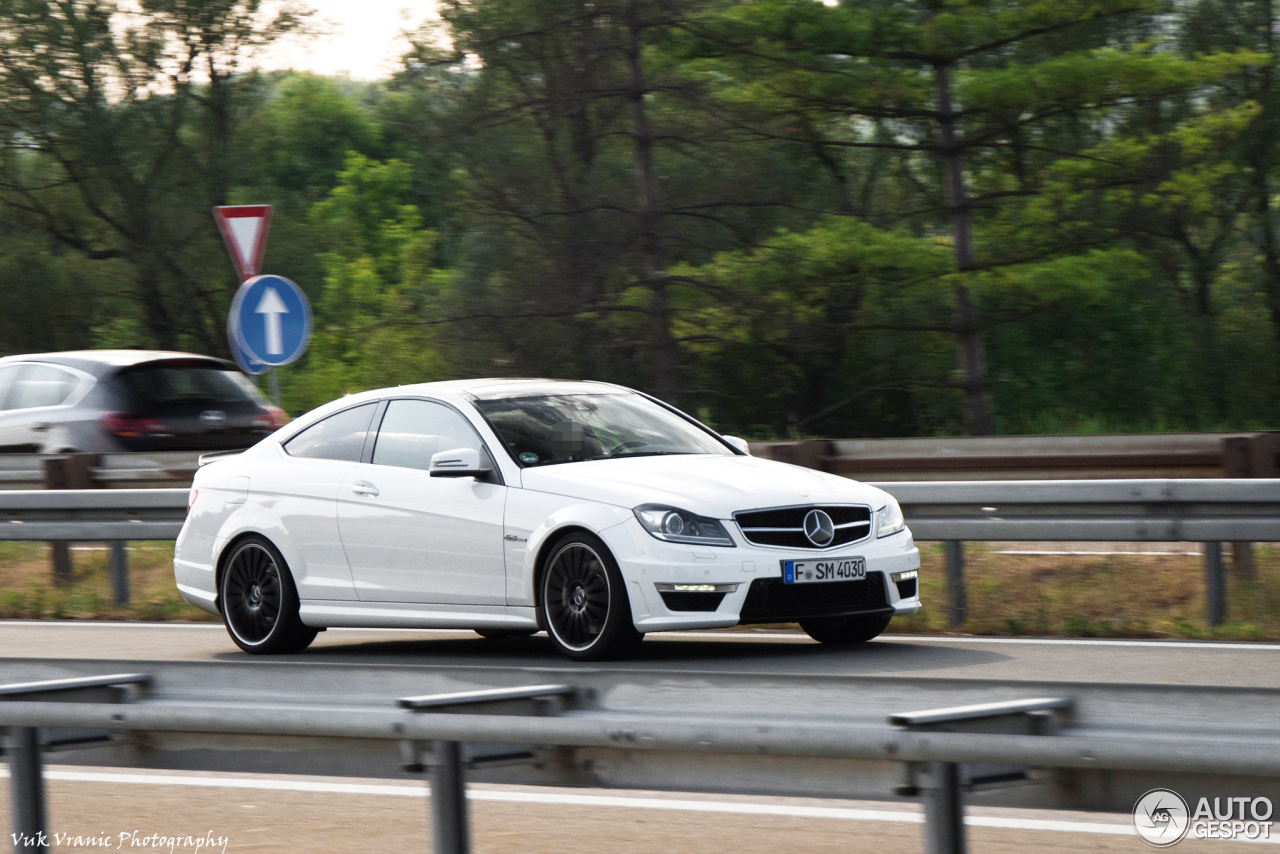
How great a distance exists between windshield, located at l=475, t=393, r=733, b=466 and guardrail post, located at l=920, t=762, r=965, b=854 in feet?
20.0

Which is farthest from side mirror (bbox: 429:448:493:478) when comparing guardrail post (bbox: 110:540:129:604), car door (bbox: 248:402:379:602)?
guardrail post (bbox: 110:540:129:604)

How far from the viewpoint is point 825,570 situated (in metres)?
8.53

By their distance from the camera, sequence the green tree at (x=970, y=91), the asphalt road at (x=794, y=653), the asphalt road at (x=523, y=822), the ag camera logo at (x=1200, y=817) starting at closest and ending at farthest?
the ag camera logo at (x=1200, y=817), the asphalt road at (x=523, y=822), the asphalt road at (x=794, y=653), the green tree at (x=970, y=91)

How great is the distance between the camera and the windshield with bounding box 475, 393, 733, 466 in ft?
30.4

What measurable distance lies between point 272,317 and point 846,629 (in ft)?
23.0

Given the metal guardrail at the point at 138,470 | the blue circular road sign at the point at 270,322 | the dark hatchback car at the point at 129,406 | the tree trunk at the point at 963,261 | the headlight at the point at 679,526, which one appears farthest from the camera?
the tree trunk at the point at 963,261

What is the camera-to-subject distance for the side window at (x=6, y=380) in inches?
707

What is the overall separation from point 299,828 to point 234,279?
2824 cm

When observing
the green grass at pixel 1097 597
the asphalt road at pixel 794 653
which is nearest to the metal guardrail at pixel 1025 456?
the green grass at pixel 1097 597

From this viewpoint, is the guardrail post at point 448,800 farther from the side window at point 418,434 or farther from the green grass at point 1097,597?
the green grass at point 1097,597

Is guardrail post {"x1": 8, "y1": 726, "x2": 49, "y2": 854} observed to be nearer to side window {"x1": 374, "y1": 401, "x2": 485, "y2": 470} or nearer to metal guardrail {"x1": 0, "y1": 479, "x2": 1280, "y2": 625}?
side window {"x1": 374, "y1": 401, "x2": 485, "y2": 470}

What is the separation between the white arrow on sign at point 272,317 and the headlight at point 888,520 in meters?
7.09

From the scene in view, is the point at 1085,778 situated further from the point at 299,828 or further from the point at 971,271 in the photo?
the point at 971,271

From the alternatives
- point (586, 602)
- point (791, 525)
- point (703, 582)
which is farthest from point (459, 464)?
point (791, 525)
